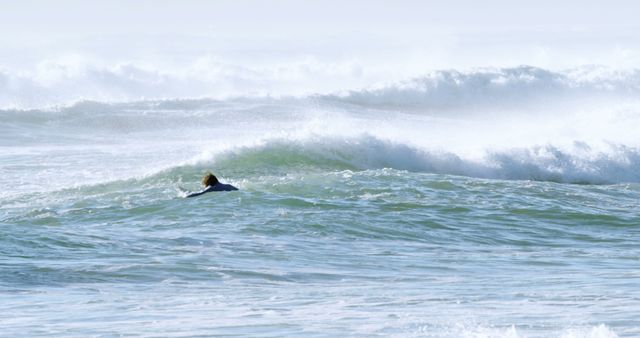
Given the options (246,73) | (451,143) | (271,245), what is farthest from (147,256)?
(246,73)

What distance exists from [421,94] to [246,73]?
12.8m

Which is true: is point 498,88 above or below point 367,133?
above

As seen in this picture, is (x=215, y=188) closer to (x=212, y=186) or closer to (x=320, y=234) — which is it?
(x=212, y=186)

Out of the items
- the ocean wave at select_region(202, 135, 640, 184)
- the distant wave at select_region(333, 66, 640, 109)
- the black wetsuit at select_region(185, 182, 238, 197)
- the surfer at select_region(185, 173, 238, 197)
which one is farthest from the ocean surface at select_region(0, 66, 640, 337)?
the distant wave at select_region(333, 66, 640, 109)

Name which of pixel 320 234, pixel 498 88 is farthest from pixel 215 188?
pixel 498 88

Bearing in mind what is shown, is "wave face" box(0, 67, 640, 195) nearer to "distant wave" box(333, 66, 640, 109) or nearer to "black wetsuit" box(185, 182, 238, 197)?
"distant wave" box(333, 66, 640, 109)

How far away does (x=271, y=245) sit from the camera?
14258mm

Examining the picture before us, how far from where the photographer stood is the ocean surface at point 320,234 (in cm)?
954

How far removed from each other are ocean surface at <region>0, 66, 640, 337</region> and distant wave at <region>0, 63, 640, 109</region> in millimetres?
12692

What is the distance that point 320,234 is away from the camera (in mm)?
15312

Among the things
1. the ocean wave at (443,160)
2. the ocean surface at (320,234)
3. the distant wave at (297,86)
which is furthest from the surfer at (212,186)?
the distant wave at (297,86)

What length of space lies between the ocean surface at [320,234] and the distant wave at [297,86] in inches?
500

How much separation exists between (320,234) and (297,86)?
46.9 meters

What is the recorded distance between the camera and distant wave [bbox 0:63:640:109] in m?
48.0
